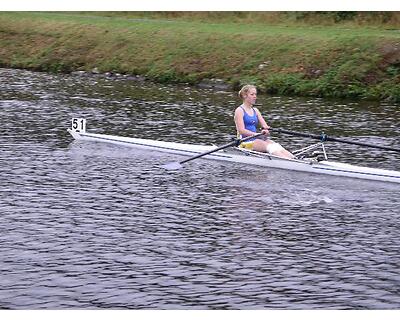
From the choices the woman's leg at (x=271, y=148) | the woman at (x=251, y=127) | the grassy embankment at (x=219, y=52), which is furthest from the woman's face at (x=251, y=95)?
the grassy embankment at (x=219, y=52)

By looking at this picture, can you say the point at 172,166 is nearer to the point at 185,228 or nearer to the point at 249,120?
the point at 249,120

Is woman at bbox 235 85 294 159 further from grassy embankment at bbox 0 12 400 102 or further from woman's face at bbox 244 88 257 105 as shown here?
grassy embankment at bbox 0 12 400 102

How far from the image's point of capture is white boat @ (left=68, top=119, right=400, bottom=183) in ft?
72.3

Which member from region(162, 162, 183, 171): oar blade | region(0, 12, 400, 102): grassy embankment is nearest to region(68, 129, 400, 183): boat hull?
region(162, 162, 183, 171): oar blade

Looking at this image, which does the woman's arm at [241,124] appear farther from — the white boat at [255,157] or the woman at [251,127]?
the white boat at [255,157]

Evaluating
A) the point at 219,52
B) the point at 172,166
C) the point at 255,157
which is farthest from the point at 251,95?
the point at 219,52

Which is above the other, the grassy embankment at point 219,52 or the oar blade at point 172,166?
the grassy embankment at point 219,52

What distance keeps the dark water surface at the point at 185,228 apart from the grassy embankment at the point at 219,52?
10.2 m

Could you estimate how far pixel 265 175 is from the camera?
22922mm

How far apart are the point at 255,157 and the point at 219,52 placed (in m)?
23.8

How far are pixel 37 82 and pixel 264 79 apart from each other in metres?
11.7

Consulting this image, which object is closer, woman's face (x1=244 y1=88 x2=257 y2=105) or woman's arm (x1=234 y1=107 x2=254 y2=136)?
woman's face (x1=244 y1=88 x2=257 y2=105)

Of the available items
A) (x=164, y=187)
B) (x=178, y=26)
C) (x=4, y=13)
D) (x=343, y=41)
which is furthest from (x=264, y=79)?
(x=4, y=13)

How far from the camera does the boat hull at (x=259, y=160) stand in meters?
22.0
